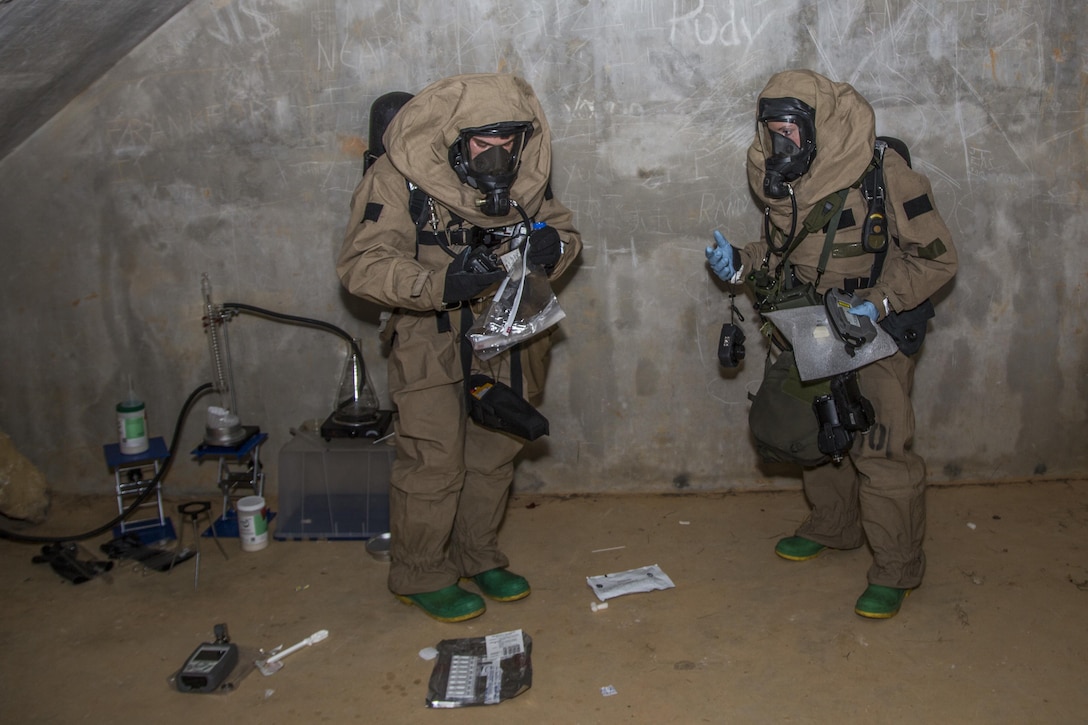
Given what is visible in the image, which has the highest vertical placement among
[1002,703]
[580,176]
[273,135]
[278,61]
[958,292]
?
[278,61]

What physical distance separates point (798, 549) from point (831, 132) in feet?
5.15

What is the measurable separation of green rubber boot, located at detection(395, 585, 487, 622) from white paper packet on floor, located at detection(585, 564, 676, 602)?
43cm

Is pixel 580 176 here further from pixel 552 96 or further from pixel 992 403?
pixel 992 403

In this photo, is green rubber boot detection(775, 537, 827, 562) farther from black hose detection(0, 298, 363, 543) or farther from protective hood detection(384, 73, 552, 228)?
black hose detection(0, 298, 363, 543)

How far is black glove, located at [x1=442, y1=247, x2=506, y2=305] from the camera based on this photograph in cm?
284

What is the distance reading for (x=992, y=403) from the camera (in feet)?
13.7

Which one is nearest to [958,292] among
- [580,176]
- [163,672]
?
[580,176]

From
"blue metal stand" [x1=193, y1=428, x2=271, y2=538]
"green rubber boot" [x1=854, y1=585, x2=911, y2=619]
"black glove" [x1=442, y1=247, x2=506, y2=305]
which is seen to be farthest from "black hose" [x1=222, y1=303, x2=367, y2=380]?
"green rubber boot" [x1=854, y1=585, x2=911, y2=619]

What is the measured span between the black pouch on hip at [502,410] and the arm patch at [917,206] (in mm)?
1355

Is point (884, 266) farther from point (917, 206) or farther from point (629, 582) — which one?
point (629, 582)

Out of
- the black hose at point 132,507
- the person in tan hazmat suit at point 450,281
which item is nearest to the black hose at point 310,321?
the black hose at point 132,507

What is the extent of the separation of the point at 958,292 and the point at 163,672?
3.44 meters

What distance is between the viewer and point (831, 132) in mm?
3021

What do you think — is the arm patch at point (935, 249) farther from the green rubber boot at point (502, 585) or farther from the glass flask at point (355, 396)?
the glass flask at point (355, 396)
